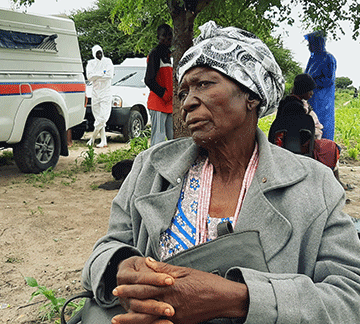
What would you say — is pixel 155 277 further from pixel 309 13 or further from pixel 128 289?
pixel 309 13

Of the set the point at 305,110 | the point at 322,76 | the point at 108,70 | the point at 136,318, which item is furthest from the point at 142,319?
the point at 108,70

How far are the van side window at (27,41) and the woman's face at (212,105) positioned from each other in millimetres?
5585

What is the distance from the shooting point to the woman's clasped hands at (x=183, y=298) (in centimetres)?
121

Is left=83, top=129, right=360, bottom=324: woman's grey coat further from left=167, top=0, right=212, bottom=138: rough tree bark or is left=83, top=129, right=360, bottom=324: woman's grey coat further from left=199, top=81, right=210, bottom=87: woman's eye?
left=167, top=0, right=212, bottom=138: rough tree bark

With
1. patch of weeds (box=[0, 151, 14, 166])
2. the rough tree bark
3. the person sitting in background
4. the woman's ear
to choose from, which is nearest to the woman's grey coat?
the woman's ear

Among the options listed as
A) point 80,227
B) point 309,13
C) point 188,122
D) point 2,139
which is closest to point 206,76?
point 188,122

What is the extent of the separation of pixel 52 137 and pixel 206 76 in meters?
6.18

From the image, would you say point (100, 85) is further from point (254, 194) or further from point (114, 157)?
point (254, 194)

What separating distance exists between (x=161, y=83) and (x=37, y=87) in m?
2.10

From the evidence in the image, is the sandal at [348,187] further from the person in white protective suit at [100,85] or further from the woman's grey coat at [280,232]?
the person in white protective suit at [100,85]

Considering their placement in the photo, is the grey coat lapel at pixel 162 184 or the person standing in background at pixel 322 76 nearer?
the grey coat lapel at pixel 162 184

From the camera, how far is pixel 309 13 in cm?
527

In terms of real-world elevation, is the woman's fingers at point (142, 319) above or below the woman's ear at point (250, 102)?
below

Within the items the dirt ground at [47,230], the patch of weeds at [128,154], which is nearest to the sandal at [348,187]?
the dirt ground at [47,230]
